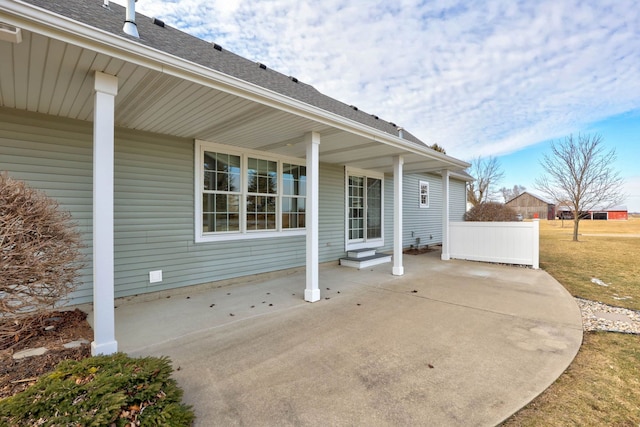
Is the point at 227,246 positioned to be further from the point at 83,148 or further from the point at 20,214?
the point at 20,214

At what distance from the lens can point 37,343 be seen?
2.91m

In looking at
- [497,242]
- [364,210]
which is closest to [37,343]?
[364,210]

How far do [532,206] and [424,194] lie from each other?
47210mm

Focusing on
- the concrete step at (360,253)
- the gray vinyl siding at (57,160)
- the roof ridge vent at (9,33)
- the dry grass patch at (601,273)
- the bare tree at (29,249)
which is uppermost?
the roof ridge vent at (9,33)

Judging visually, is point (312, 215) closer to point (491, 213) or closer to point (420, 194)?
point (420, 194)

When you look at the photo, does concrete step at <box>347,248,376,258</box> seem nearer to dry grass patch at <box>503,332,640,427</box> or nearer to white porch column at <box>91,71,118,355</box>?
dry grass patch at <box>503,332,640,427</box>

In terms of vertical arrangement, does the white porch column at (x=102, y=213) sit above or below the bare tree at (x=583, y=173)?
below

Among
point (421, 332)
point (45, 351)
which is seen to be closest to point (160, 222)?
point (45, 351)

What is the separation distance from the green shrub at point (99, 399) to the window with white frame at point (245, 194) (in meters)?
3.35

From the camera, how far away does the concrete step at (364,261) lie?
731 cm

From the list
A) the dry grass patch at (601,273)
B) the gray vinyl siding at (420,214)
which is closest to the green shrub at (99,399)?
the dry grass patch at (601,273)

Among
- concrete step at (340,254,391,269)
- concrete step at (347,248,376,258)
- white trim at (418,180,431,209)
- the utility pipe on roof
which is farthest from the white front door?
the utility pipe on roof

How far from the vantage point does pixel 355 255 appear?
775 centimetres

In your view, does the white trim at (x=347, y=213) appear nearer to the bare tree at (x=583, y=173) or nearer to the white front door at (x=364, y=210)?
the white front door at (x=364, y=210)
